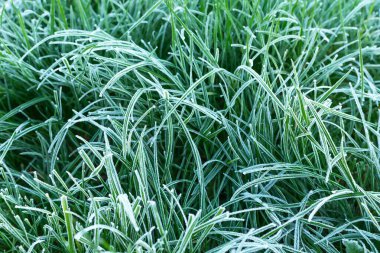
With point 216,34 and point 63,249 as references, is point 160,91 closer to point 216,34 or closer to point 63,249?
point 216,34

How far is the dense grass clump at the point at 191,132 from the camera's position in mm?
1611

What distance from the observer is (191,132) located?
1.95 meters

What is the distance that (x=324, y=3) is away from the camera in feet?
7.76

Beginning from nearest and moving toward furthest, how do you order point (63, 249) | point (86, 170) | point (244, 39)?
point (63, 249), point (86, 170), point (244, 39)

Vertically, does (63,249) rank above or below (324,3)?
below

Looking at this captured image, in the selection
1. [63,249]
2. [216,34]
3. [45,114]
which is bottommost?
[63,249]

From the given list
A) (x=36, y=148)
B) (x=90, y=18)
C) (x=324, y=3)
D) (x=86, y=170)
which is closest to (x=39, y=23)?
(x=90, y=18)

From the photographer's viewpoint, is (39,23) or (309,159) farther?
(39,23)

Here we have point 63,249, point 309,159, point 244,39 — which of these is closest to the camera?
point 63,249

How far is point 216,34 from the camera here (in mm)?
2053

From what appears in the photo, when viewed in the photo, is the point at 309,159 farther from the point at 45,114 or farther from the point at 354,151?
the point at 45,114

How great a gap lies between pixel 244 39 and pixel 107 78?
511mm

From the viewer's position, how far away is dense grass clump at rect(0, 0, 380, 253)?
1.61 meters

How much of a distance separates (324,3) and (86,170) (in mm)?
1154
